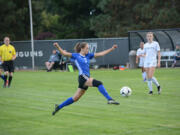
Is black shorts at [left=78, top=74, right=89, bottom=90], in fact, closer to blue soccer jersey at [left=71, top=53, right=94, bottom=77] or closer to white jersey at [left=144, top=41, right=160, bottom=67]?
blue soccer jersey at [left=71, top=53, right=94, bottom=77]

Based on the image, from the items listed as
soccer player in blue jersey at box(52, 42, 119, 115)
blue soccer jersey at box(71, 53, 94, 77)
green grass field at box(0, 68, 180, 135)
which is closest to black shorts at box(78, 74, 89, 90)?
soccer player in blue jersey at box(52, 42, 119, 115)

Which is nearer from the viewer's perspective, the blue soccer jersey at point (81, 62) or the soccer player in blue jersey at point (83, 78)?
the soccer player in blue jersey at point (83, 78)

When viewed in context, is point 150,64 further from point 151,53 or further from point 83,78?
point 83,78

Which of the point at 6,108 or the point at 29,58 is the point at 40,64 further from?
the point at 6,108

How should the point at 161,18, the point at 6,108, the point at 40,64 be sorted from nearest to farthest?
the point at 6,108 < the point at 40,64 < the point at 161,18

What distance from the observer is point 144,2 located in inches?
2119

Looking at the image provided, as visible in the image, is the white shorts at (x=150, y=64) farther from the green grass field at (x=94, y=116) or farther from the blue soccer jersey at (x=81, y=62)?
the blue soccer jersey at (x=81, y=62)

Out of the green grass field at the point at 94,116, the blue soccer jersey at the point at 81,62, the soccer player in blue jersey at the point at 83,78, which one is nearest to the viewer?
the green grass field at the point at 94,116

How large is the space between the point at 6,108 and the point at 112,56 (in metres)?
24.3

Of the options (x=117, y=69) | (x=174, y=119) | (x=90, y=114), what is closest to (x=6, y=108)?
(x=90, y=114)

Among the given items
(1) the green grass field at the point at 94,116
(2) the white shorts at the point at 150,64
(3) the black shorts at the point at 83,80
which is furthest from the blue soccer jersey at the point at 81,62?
(2) the white shorts at the point at 150,64

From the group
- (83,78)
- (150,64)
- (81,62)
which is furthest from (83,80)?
(150,64)

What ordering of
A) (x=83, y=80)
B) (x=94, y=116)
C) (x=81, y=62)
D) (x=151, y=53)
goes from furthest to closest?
(x=151, y=53) → (x=81, y=62) → (x=83, y=80) → (x=94, y=116)

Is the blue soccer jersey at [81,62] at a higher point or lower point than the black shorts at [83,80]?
higher
